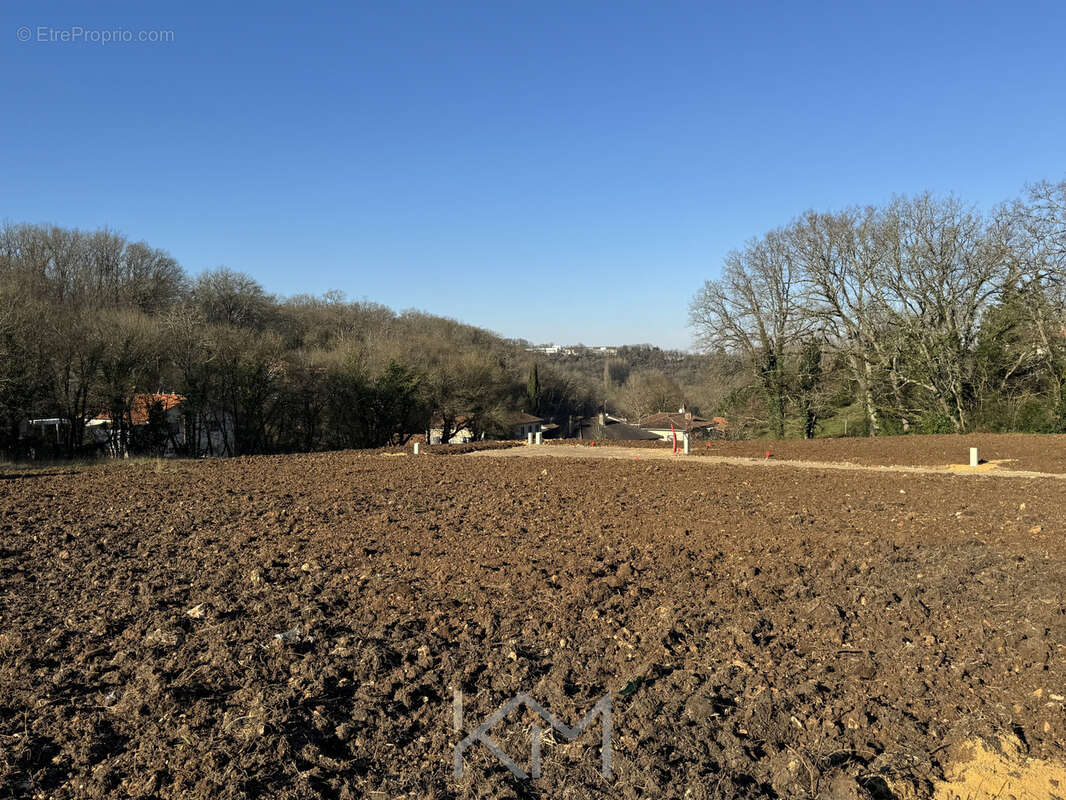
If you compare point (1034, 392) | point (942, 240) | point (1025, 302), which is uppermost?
point (942, 240)

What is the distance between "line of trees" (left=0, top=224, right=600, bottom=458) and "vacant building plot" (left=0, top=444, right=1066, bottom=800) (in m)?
16.2

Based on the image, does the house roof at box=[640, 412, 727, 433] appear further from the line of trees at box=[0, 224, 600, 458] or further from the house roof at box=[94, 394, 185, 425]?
the house roof at box=[94, 394, 185, 425]

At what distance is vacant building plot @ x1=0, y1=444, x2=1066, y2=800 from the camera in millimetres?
3160

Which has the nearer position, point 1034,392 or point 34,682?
point 34,682

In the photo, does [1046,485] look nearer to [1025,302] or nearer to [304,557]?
[304,557]

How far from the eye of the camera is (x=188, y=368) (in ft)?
81.3

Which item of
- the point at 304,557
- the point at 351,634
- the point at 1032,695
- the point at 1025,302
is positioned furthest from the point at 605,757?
the point at 1025,302

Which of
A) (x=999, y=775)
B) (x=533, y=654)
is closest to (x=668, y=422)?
(x=533, y=654)

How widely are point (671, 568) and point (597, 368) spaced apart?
112368 millimetres

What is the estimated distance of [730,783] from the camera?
306 centimetres

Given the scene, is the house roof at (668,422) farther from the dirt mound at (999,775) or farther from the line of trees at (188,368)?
the dirt mound at (999,775)

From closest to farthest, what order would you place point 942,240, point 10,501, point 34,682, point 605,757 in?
point 605,757 < point 34,682 < point 10,501 < point 942,240

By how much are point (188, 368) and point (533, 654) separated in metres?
24.4

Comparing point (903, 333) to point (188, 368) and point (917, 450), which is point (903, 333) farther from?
point (188, 368)
